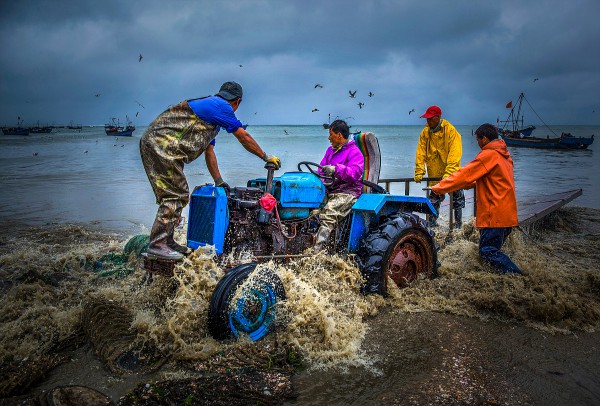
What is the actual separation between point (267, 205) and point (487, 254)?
2961 mm

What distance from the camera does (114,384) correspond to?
115 inches

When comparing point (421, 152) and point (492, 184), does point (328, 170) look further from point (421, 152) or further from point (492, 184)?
point (421, 152)

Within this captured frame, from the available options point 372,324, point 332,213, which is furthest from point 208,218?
point 372,324

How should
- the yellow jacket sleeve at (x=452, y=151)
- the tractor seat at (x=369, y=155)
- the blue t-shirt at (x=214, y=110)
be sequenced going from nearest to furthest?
1. the blue t-shirt at (x=214, y=110)
2. the tractor seat at (x=369, y=155)
3. the yellow jacket sleeve at (x=452, y=151)

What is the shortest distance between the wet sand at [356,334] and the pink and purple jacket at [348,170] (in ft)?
3.02

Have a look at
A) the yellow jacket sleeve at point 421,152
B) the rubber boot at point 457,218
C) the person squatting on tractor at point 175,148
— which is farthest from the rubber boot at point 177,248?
the rubber boot at point 457,218

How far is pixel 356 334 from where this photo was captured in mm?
3783

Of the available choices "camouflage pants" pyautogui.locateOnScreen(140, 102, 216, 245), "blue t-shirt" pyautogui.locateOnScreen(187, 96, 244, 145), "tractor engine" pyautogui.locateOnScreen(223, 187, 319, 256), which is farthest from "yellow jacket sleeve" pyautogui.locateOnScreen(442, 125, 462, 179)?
"camouflage pants" pyautogui.locateOnScreen(140, 102, 216, 245)

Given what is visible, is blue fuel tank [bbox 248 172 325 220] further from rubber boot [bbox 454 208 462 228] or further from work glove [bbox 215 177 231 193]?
rubber boot [bbox 454 208 462 228]

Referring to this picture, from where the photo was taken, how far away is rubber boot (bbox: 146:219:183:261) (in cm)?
363

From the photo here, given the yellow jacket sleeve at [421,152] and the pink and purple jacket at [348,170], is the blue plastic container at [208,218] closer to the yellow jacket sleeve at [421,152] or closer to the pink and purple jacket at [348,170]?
the pink and purple jacket at [348,170]

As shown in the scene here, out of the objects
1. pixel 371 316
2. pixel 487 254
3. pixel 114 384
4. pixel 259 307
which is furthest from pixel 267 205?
pixel 487 254

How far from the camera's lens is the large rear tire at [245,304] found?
3291 mm

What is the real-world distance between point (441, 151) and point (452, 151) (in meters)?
0.26
